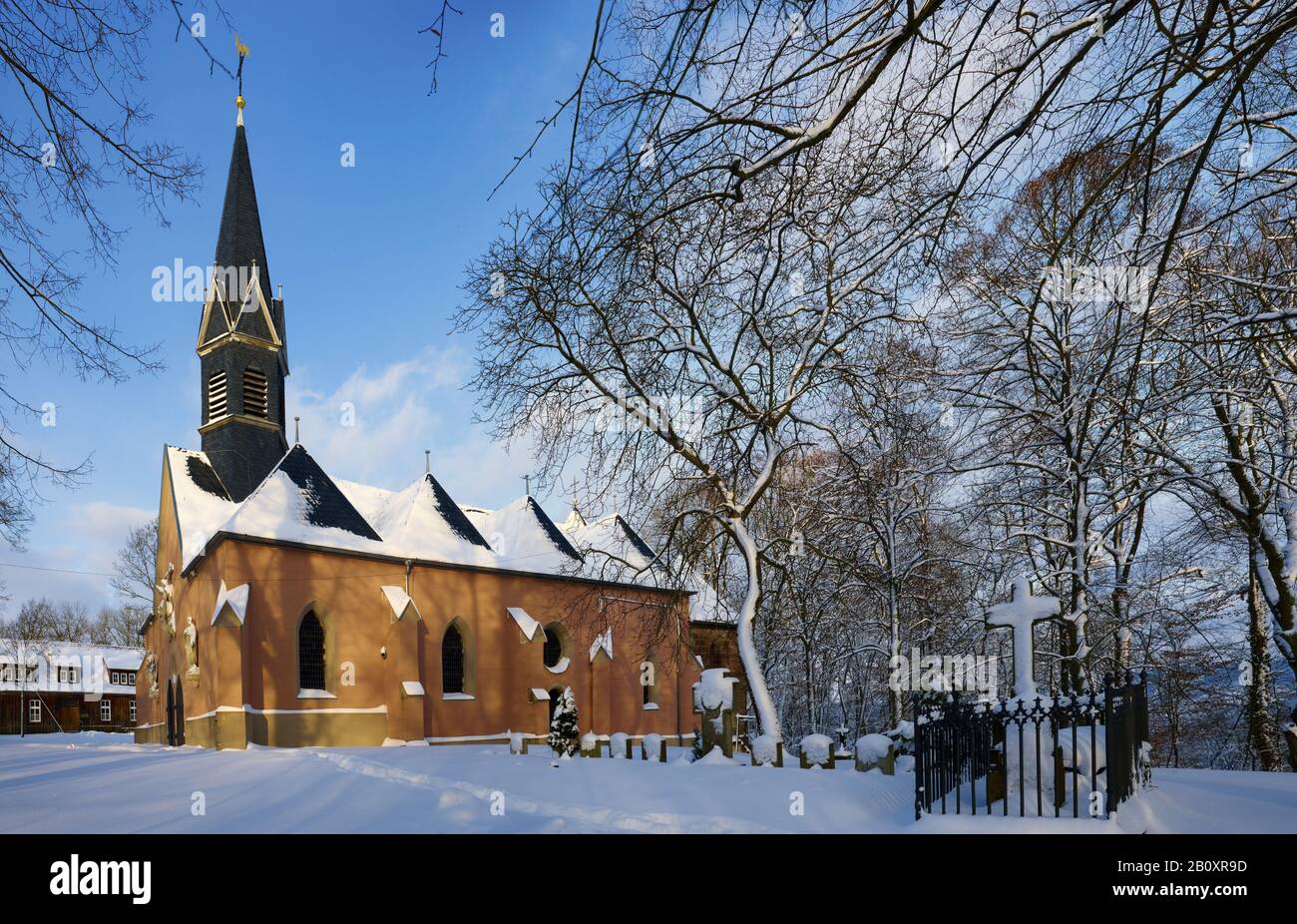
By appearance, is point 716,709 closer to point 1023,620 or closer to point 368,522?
point 1023,620

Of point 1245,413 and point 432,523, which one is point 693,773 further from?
point 432,523

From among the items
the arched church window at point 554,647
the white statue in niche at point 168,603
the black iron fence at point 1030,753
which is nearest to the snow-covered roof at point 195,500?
the white statue in niche at point 168,603

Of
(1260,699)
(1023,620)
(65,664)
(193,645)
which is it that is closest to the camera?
(1023,620)

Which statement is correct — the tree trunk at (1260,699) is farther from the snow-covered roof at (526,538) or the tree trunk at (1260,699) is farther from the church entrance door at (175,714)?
the church entrance door at (175,714)

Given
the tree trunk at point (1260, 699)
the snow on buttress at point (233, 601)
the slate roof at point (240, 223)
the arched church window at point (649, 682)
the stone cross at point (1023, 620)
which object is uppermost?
the slate roof at point (240, 223)

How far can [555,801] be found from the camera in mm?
10188

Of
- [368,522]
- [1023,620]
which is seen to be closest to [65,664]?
[368,522]

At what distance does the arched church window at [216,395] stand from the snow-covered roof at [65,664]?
32.9 meters

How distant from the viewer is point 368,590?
2767cm

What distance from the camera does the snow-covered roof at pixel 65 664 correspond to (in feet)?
171

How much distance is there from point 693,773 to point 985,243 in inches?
461

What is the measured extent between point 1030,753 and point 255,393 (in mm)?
30488

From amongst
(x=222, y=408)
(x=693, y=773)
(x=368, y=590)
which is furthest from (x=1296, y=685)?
(x=222, y=408)

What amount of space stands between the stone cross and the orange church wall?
10.6 meters
